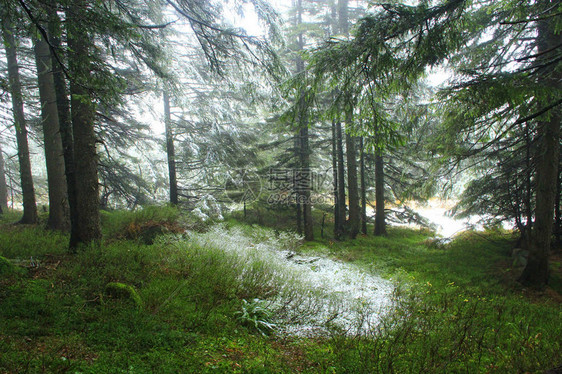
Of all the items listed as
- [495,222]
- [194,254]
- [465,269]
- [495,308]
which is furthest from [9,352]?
[495,222]

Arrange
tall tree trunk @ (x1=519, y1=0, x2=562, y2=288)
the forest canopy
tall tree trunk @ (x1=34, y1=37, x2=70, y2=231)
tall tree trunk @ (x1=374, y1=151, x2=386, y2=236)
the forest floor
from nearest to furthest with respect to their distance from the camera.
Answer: the forest floor, the forest canopy, tall tree trunk @ (x1=519, y1=0, x2=562, y2=288), tall tree trunk @ (x1=34, y1=37, x2=70, y2=231), tall tree trunk @ (x1=374, y1=151, x2=386, y2=236)

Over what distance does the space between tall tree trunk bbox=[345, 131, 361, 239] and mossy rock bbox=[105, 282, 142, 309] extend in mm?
10927

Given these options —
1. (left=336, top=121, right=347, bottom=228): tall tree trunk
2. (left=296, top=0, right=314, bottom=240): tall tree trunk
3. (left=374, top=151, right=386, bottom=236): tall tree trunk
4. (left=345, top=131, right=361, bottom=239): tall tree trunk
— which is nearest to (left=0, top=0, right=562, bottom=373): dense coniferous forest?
(left=296, top=0, right=314, bottom=240): tall tree trunk

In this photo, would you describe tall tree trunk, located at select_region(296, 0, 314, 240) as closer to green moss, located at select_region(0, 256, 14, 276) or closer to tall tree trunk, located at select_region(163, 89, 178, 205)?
tall tree trunk, located at select_region(163, 89, 178, 205)

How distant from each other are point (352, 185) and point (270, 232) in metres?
4.66

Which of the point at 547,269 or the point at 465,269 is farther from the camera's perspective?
the point at 465,269

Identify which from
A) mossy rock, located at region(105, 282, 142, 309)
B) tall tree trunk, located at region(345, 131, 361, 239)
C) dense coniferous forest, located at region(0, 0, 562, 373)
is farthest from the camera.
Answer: tall tree trunk, located at region(345, 131, 361, 239)

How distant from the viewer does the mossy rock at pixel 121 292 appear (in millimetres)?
3840

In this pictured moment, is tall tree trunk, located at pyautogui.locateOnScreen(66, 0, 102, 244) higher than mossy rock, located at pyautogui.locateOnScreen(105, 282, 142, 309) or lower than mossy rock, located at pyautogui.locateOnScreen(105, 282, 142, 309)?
higher

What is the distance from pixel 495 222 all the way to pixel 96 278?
1196cm

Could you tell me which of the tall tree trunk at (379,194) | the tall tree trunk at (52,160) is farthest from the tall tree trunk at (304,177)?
the tall tree trunk at (52,160)

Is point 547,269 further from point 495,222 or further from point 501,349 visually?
point 501,349

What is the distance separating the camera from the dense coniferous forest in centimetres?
307

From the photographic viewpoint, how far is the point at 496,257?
347 inches
